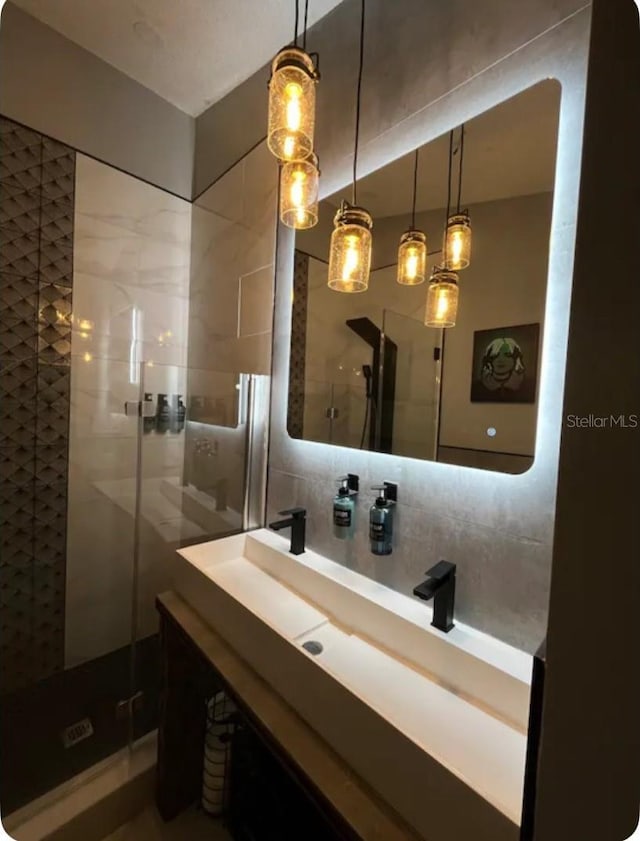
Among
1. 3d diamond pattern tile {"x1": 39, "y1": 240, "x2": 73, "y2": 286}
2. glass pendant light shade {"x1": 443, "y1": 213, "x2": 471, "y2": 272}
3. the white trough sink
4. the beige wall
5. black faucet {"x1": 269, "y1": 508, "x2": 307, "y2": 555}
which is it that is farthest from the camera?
3d diamond pattern tile {"x1": 39, "y1": 240, "x2": 73, "y2": 286}

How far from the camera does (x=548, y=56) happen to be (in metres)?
0.79

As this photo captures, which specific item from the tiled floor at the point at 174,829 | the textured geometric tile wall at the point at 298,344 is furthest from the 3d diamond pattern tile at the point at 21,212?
the tiled floor at the point at 174,829

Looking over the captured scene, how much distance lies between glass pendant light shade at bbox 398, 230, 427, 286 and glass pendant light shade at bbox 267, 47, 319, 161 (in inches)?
15.9

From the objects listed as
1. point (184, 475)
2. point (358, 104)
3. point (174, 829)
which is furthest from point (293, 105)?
point (174, 829)

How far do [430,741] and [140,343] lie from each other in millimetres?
1860

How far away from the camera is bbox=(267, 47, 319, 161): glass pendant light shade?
0.97m

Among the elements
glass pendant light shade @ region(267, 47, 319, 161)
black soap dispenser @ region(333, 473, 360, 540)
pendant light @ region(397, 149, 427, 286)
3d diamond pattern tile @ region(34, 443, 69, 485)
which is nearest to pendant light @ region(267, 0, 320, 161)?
glass pendant light shade @ region(267, 47, 319, 161)

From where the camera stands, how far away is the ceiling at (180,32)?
135 cm

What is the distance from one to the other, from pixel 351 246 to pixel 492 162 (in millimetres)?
403

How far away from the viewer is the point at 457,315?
964 mm

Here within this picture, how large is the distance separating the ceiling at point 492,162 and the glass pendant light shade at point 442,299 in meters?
0.20

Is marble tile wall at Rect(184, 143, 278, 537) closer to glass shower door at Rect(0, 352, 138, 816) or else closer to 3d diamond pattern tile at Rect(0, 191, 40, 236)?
glass shower door at Rect(0, 352, 138, 816)

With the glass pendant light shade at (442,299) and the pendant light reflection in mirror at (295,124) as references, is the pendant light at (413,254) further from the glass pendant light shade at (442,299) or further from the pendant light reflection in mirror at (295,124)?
the pendant light reflection in mirror at (295,124)

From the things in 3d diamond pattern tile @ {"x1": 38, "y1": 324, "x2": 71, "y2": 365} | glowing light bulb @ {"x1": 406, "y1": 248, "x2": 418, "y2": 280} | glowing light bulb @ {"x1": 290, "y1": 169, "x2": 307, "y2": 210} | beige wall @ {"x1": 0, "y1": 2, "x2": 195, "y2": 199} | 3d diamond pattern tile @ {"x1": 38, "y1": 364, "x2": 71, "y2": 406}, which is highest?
beige wall @ {"x1": 0, "y1": 2, "x2": 195, "y2": 199}
